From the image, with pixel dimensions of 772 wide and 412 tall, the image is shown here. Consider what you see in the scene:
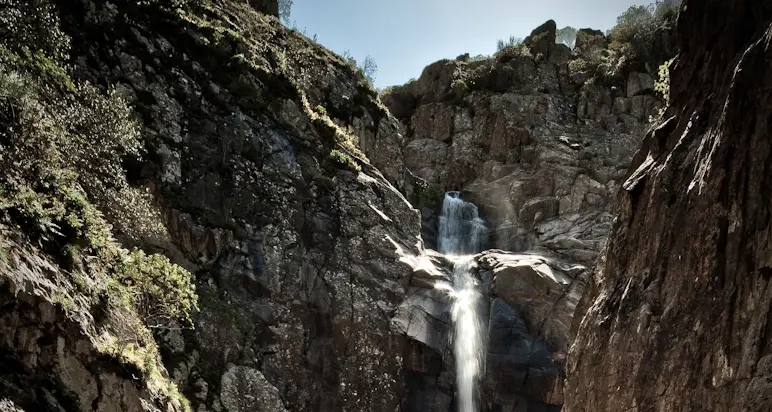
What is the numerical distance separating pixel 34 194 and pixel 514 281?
79.0 feet

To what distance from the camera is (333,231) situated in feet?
91.4

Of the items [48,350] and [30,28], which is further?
[30,28]

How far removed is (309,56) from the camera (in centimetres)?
3716

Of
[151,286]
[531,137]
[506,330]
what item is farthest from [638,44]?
[151,286]

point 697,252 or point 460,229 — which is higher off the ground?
point 460,229

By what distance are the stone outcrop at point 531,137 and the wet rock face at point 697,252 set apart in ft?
60.4

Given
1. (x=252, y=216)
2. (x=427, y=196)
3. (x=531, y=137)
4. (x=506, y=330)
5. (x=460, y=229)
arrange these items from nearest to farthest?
(x=252, y=216) < (x=506, y=330) < (x=460, y=229) < (x=427, y=196) < (x=531, y=137)

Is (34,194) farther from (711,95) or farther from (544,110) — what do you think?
(544,110)

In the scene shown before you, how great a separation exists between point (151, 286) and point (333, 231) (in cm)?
1286

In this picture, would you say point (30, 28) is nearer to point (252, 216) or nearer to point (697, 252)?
point (252, 216)

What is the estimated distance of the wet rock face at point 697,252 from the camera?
33.8ft

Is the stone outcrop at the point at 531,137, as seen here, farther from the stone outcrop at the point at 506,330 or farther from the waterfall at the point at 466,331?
the waterfall at the point at 466,331

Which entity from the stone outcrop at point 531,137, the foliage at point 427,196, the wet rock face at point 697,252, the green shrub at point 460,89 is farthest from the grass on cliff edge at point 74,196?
the green shrub at point 460,89

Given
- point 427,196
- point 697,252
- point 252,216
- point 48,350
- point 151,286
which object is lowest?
point 48,350
